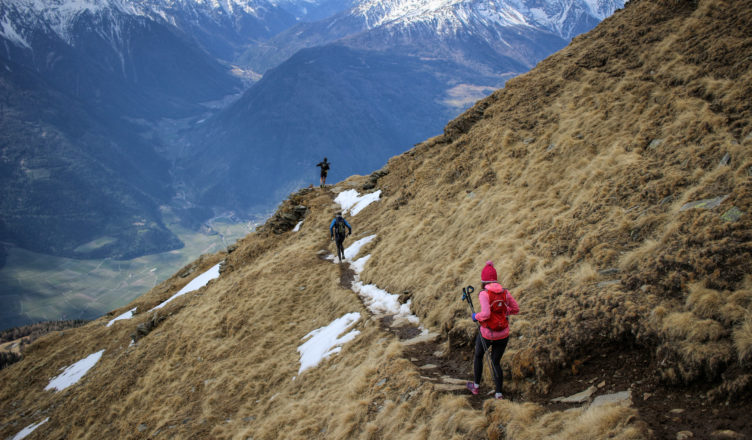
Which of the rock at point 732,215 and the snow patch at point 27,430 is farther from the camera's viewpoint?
the snow patch at point 27,430

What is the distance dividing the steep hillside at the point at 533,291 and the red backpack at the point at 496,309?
1319 millimetres

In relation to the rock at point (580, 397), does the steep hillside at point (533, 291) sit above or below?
above

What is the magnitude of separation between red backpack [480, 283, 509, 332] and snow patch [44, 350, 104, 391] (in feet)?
94.9

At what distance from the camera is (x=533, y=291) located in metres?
10.9

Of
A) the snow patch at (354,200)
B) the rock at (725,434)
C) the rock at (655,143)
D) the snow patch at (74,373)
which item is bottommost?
the rock at (725,434)

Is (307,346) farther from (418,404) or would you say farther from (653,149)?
(653,149)

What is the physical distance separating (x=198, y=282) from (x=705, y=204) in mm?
34802

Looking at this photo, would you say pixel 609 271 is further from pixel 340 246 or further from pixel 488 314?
pixel 340 246

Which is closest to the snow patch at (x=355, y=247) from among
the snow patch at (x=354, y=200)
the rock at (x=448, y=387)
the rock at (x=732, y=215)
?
the snow patch at (x=354, y=200)

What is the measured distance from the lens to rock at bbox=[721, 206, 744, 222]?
8414 mm

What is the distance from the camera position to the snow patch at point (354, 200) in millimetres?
31425

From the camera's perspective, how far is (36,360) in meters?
32.9

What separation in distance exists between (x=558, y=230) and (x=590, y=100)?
9.74 m

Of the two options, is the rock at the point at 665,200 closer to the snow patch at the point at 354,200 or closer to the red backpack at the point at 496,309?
the red backpack at the point at 496,309
